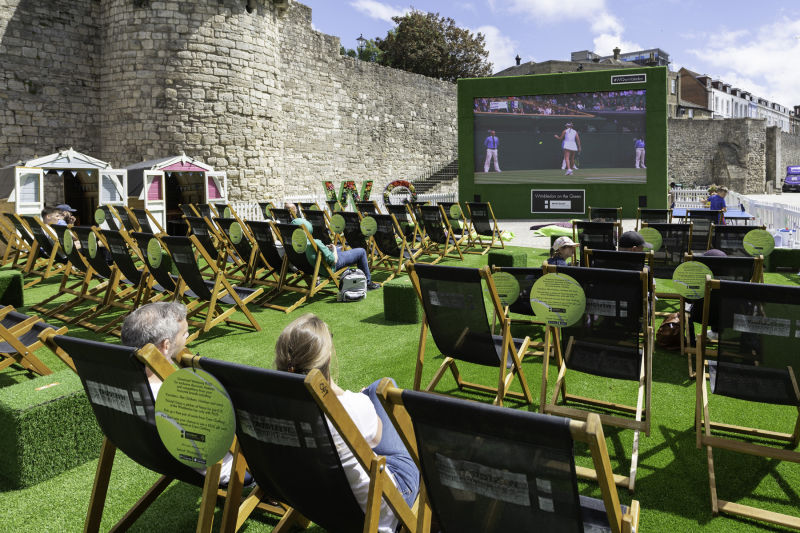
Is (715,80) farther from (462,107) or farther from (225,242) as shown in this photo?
(225,242)

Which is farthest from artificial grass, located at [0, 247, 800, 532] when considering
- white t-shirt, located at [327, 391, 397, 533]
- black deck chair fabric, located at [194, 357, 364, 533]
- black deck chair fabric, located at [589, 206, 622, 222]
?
black deck chair fabric, located at [589, 206, 622, 222]

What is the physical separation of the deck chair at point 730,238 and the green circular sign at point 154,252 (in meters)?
4.60

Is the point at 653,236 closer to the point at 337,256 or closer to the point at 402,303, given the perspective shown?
the point at 402,303

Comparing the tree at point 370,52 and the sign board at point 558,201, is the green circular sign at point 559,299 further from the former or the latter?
the tree at point 370,52

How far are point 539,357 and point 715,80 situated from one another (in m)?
68.2

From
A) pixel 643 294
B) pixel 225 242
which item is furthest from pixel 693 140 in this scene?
pixel 643 294

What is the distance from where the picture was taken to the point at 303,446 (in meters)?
1.62

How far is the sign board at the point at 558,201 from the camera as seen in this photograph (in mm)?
16625

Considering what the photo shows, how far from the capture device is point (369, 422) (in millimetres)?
1807

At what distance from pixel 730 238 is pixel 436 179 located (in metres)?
21.1

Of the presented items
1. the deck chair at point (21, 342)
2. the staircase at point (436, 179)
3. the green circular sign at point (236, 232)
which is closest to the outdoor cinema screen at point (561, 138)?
the staircase at point (436, 179)

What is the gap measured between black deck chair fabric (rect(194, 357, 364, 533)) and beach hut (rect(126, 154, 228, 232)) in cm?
1030

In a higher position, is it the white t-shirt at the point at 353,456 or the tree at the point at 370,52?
the tree at the point at 370,52

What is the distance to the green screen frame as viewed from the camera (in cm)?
1580
